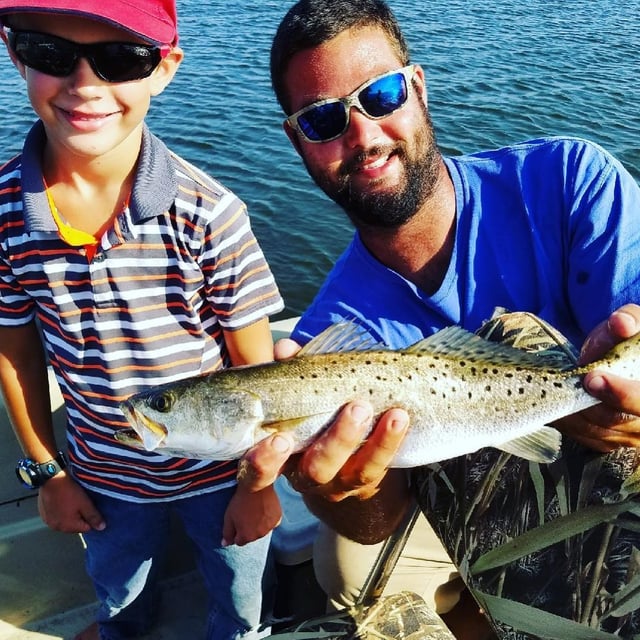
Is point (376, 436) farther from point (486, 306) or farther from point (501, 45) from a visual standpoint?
point (501, 45)

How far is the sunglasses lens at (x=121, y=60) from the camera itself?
8.41 ft

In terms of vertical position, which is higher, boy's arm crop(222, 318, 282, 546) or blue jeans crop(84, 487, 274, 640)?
boy's arm crop(222, 318, 282, 546)

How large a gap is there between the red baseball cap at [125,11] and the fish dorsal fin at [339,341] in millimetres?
1281

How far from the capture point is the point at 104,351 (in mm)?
2879

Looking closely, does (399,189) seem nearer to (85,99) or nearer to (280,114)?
(85,99)

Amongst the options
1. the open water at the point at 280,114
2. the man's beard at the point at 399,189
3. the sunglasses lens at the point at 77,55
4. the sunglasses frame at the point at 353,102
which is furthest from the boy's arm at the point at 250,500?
the open water at the point at 280,114

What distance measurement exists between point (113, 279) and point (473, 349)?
4.79ft

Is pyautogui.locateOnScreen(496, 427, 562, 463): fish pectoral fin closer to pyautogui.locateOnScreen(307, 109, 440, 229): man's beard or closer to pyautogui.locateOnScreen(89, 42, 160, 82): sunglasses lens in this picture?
pyautogui.locateOnScreen(307, 109, 440, 229): man's beard

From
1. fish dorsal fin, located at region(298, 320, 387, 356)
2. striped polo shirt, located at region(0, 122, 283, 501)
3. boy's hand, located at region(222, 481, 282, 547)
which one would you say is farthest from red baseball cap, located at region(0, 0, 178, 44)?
boy's hand, located at region(222, 481, 282, 547)

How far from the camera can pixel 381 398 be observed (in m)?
2.58

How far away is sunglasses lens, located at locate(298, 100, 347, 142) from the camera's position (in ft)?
10.8

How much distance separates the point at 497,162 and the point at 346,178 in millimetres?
737

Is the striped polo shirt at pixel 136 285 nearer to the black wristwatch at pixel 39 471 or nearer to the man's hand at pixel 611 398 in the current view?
the black wristwatch at pixel 39 471

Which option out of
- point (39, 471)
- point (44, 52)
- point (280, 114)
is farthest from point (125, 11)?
point (280, 114)
